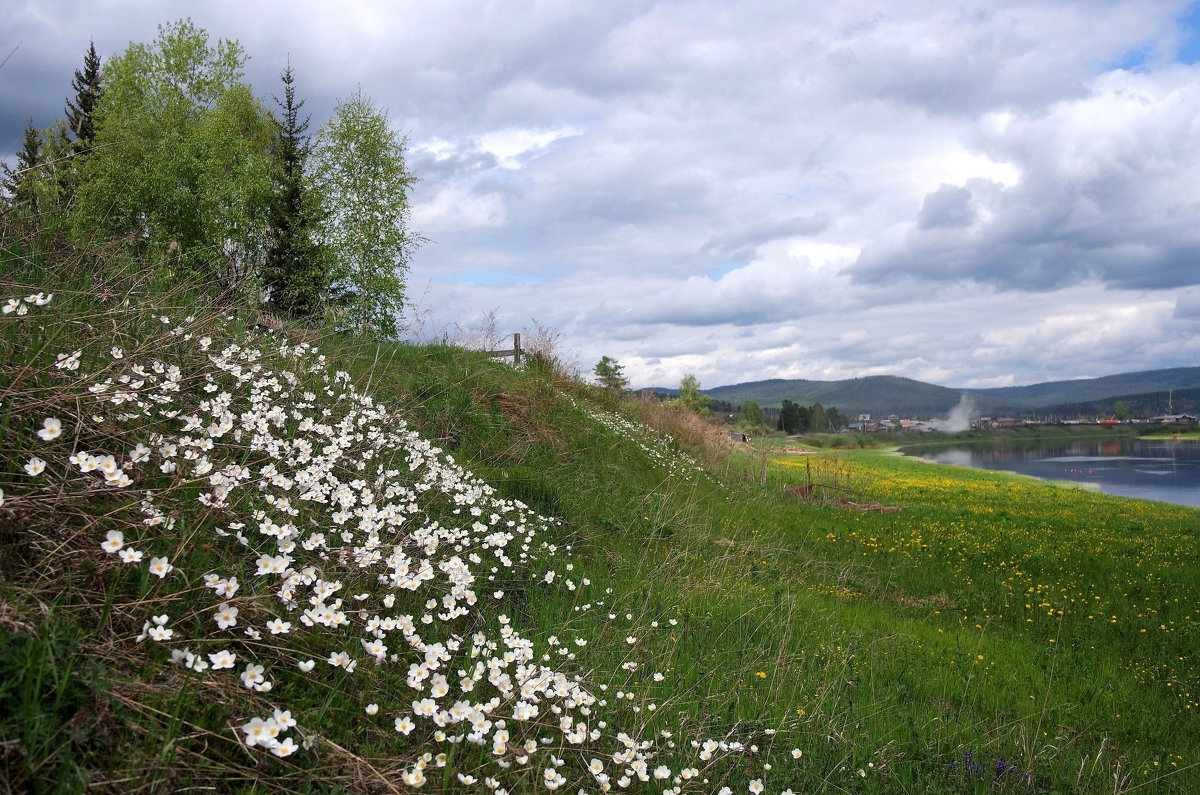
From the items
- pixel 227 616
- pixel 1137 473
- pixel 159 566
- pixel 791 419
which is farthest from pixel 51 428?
pixel 791 419

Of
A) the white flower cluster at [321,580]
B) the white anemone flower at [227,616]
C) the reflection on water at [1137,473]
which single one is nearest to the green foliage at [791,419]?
the reflection on water at [1137,473]

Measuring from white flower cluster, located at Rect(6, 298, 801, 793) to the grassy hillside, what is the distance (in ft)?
0.08

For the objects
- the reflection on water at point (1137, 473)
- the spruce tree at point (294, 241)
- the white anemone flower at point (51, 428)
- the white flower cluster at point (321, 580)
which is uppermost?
the spruce tree at point (294, 241)

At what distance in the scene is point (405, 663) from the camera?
3395 millimetres

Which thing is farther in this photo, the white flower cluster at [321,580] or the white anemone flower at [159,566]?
the white flower cluster at [321,580]

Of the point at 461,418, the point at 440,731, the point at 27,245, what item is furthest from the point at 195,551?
the point at 461,418

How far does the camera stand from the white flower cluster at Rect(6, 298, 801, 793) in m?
2.82

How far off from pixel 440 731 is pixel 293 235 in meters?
25.6

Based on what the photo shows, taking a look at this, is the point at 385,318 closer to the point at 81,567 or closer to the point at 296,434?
the point at 296,434

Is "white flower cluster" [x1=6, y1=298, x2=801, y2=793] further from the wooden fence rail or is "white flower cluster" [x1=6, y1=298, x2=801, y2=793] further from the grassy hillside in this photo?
the wooden fence rail

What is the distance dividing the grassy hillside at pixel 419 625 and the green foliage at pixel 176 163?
62.6ft

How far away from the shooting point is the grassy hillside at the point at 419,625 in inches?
98.4

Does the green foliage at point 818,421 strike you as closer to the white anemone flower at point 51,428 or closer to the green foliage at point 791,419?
the green foliage at point 791,419

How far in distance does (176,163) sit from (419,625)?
2694 cm
